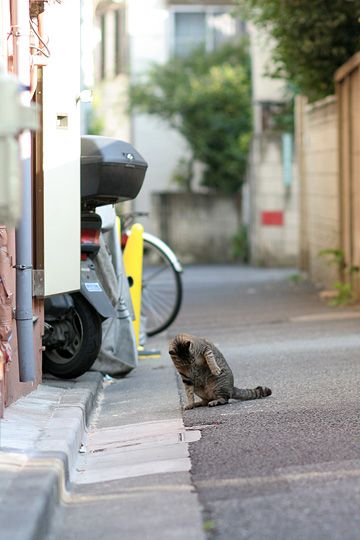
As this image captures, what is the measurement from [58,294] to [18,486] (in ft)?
11.4

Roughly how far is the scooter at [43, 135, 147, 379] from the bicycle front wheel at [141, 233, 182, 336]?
8.52 ft

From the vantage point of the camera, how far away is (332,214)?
17.5 m

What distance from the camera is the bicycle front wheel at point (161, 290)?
12289 millimetres

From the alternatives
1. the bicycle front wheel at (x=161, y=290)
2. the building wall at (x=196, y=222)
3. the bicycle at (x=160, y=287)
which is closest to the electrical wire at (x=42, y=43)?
the bicycle at (x=160, y=287)

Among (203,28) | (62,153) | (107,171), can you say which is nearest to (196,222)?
(203,28)

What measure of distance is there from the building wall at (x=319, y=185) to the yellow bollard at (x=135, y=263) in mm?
6019

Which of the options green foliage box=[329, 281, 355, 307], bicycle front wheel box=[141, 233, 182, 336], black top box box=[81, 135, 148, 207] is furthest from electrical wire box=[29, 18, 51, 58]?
green foliage box=[329, 281, 355, 307]

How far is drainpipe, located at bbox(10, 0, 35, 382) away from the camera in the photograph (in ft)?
24.9

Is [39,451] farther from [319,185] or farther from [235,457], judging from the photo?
[319,185]

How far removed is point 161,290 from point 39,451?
21.0 ft

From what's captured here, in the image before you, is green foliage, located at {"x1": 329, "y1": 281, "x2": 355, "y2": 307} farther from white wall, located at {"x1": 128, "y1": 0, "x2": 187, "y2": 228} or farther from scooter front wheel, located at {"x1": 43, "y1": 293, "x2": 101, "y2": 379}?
white wall, located at {"x1": 128, "y1": 0, "x2": 187, "y2": 228}

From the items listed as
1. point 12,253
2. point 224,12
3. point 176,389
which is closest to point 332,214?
point 176,389

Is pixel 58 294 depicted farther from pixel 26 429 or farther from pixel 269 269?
pixel 269 269

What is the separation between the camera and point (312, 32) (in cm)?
1658
